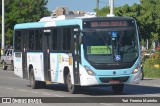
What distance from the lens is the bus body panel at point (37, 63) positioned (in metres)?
25.5

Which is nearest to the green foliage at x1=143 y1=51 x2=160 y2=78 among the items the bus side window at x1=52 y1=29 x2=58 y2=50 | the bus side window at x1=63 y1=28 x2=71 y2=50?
the bus side window at x1=52 y1=29 x2=58 y2=50

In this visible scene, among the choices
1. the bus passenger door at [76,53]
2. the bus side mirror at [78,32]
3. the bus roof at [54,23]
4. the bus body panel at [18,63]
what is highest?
the bus roof at [54,23]

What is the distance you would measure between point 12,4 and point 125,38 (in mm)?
52195

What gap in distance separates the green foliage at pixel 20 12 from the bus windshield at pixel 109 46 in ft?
161

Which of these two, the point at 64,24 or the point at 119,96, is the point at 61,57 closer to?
the point at 64,24

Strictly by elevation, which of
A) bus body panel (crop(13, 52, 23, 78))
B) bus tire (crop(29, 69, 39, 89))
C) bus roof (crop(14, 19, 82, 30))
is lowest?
bus tire (crop(29, 69, 39, 89))

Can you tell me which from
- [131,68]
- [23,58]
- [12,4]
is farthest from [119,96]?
[12,4]

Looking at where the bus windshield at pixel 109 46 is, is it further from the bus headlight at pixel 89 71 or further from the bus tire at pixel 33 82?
the bus tire at pixel 33 82

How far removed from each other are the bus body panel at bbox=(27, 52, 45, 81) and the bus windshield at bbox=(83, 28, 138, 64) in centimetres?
442

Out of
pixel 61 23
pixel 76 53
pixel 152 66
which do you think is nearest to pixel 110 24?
pixel 76 53

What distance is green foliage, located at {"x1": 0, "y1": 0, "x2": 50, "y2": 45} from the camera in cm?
7056

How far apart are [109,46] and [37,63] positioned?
5.52 m

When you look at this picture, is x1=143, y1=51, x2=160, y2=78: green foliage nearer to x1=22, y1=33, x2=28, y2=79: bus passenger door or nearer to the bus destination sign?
x1=22, y1=33, x2=28, y2=79: bus passenger door

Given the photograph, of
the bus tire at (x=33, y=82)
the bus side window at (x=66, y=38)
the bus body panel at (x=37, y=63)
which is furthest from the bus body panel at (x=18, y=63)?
the bus side window at (x=66, y=38)
